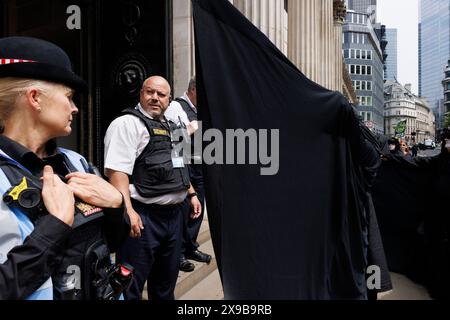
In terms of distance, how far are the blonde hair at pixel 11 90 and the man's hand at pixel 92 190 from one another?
272 mm

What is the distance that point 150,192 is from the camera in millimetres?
2729

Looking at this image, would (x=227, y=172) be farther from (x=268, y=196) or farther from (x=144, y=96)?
(x=144, y=96)

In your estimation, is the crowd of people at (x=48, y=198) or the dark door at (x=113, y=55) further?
the dark door at (x=113, y=55)

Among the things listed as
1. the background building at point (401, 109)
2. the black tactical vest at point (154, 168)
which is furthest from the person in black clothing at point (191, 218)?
the background building at point (401, 109)

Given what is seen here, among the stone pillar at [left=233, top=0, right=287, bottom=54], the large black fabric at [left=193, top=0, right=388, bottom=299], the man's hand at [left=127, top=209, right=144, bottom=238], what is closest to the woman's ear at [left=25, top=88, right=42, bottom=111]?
the large black fabric at [left=193, top=0, right=388, bottom=299]

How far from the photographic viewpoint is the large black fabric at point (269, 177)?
1.96 metres

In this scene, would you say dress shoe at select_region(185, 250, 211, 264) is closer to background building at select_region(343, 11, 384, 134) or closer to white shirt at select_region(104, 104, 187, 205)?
white shirt at select_region(104, 104, 187, 205)

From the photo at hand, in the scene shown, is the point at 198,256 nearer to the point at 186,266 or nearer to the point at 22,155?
the point at 186,266

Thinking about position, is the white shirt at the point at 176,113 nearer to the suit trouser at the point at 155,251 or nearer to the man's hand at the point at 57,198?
the suit trouser at the point at 155,251

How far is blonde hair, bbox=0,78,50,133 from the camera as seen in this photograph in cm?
123

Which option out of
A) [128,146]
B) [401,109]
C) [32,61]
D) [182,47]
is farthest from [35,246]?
[401,109]

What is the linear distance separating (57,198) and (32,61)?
440mm

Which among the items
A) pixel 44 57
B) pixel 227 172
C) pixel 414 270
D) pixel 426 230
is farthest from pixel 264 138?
pixel 414 270
